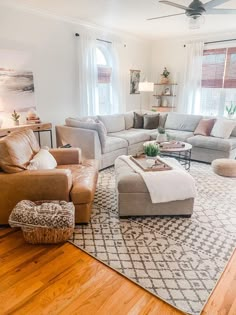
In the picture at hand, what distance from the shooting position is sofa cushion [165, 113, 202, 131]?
533 cm

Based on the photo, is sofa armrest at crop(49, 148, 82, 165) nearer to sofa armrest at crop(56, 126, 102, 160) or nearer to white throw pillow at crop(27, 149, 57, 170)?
white throw pillow at crop(27, 149, 57, 170)

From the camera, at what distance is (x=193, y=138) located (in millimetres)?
4742

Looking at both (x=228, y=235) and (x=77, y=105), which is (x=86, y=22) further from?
(x=228, y=235)

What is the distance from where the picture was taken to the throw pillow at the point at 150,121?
5.62 metres

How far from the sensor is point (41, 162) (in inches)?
107

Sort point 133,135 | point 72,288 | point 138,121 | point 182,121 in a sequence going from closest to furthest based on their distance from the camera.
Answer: point 72,288, point 133,135, point 182,121, point 138,121

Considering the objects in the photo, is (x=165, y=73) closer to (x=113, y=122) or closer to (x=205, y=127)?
(x=205, y=127)

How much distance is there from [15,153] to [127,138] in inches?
103

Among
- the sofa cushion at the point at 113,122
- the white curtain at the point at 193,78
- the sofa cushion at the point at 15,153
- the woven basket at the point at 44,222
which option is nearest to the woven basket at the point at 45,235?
the woven basket at the point at 44,222

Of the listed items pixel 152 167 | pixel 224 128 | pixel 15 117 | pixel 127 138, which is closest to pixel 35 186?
pixel 152 167

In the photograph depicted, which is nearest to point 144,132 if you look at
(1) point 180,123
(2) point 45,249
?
(1) point 180,123

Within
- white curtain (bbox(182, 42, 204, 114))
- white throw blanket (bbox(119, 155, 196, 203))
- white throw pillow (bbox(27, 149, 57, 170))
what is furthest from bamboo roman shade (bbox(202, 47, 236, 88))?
white throw pillow (bbox(27, 149, 57, 170))

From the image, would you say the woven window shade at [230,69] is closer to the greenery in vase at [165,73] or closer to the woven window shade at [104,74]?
the greenery in vase at [165,73]

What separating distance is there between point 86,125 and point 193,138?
207 centimetres
